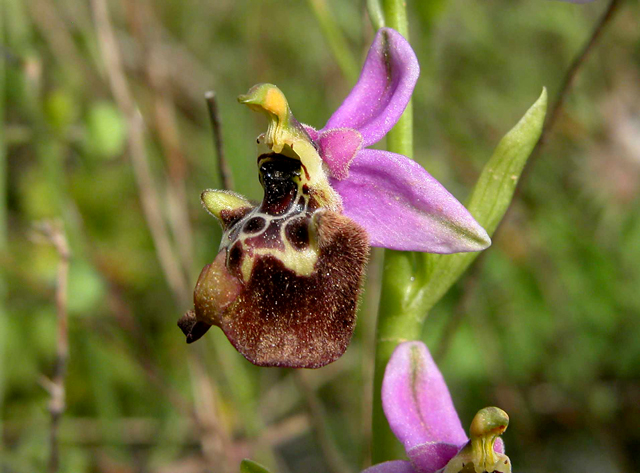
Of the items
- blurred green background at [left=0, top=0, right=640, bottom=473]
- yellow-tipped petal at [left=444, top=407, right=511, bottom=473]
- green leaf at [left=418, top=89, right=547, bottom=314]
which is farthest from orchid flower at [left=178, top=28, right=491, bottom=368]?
blurred green background at [left=0, top=0, right=640, bottom=473]

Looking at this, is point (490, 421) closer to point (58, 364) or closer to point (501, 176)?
point (501, 176)

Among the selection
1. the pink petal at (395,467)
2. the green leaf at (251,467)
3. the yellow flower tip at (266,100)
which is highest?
the yellow flower tip at (266,100)

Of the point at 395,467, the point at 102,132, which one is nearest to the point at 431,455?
the point at 395,467

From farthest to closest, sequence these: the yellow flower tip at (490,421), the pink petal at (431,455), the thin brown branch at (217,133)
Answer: the thin brown branch at (217,133)
the pink petal at (431,455)
the yellow flower tip at (490,421)

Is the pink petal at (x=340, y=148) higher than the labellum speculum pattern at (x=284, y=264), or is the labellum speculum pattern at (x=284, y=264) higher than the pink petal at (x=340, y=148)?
the pink petal at (x=340, y=148)

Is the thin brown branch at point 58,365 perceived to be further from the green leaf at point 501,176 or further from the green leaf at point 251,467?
the green leaf at point 501,176

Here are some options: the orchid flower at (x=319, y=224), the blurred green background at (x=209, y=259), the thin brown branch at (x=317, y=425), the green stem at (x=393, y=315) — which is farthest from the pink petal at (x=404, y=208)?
the thin brown branch at (x=317, y=425)
